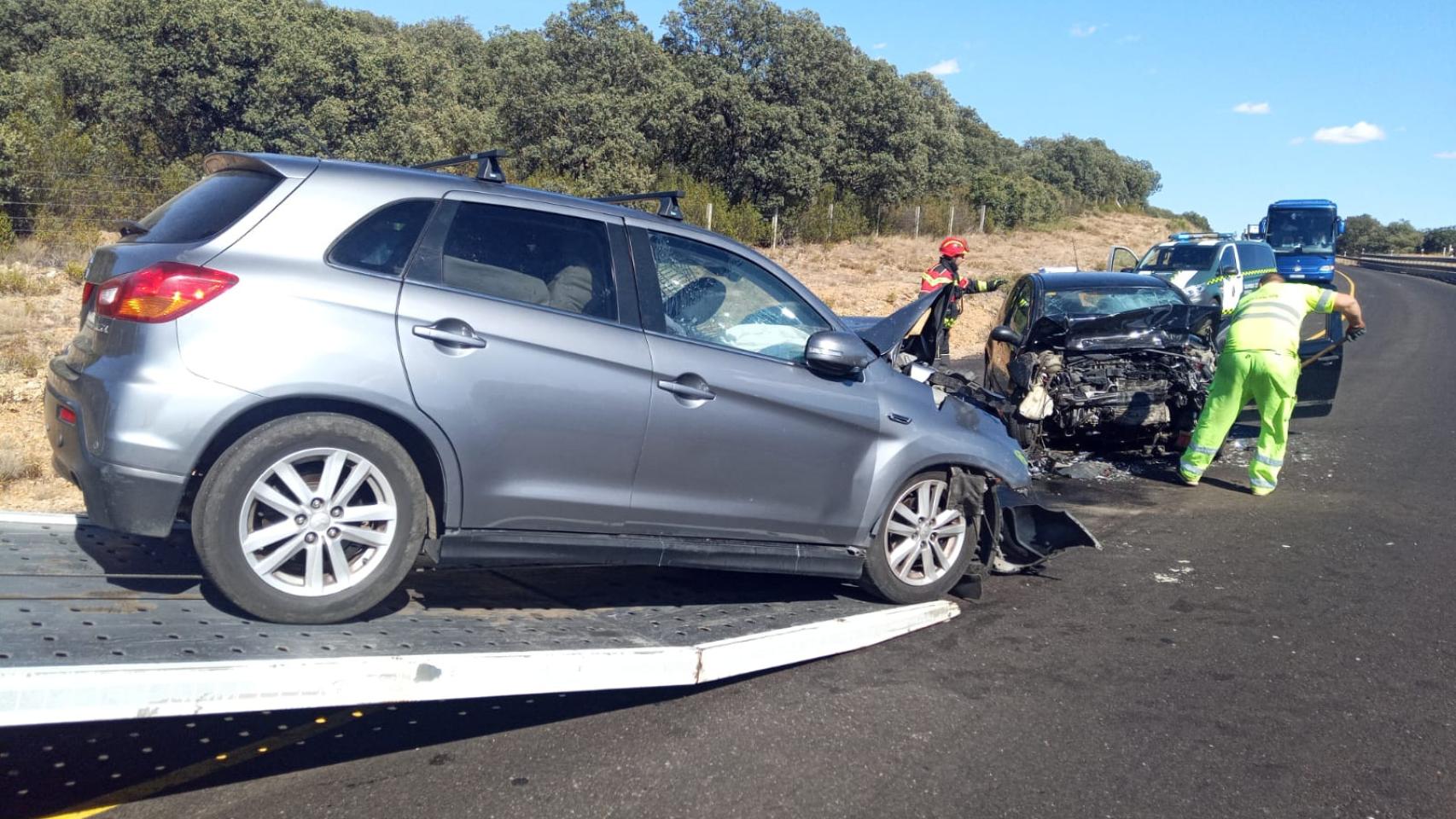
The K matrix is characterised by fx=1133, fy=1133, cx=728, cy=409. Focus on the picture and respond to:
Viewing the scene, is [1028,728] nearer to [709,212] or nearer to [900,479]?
[900,479]

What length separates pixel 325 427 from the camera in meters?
3.95

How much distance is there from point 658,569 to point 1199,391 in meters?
5.62

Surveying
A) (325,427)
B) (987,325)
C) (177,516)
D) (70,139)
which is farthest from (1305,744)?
(70,139)

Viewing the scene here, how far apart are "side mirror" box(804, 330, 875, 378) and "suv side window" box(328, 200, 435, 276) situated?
1709 mm

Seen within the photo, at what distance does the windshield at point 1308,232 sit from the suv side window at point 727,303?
31.4m

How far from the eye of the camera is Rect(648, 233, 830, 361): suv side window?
4.85 meters

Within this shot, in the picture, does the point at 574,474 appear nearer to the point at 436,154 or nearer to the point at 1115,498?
the point at 1115,498

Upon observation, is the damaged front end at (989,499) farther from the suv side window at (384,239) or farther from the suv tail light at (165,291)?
A: the suv tail light at (165,291)

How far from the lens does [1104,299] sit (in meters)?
10.3

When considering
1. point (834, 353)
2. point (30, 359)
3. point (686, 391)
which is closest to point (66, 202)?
point (30, 359)

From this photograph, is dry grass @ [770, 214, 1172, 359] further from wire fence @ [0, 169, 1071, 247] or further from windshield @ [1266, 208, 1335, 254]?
windshield @ [1266, 208, 1335, 254]

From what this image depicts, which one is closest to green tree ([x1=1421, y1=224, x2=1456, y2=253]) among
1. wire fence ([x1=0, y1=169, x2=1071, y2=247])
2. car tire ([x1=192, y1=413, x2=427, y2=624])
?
wire fence ([x1=0, y1=169, x2=1071, y2=247])

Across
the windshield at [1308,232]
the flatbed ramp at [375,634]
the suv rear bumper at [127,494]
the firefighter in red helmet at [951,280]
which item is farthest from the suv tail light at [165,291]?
the windshield at [1308,232]

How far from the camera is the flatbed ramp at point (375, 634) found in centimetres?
317
